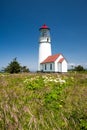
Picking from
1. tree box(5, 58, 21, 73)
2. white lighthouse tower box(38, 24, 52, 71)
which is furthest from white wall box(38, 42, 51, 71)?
tree box(5, 58, 21, 73)

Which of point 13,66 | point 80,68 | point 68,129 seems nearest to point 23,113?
point 68,129

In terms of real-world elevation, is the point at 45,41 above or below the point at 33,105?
above

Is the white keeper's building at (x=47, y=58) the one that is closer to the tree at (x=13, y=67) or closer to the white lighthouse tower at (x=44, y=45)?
the white lighthouse tower at (x=44, y=45)

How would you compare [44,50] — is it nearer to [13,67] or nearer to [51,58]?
[51,58]

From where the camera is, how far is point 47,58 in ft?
138

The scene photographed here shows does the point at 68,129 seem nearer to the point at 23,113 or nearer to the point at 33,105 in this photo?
the point at 23,113

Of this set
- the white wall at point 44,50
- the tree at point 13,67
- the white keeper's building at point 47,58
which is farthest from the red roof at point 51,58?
the tree at point 13,67

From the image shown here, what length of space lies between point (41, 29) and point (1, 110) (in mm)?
43121

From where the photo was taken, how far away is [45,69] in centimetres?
A: 4259

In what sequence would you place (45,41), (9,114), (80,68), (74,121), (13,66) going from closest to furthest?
(9,114) < (74,121) < (13,66) < (80,68) < (45,41)

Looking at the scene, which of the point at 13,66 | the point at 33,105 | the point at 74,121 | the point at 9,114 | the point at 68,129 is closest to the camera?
the point at 9,114

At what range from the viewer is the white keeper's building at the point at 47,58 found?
39.6 m

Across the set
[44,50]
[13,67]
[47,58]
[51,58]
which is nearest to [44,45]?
[44,50]

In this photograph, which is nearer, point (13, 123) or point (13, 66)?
point (13, 123)
